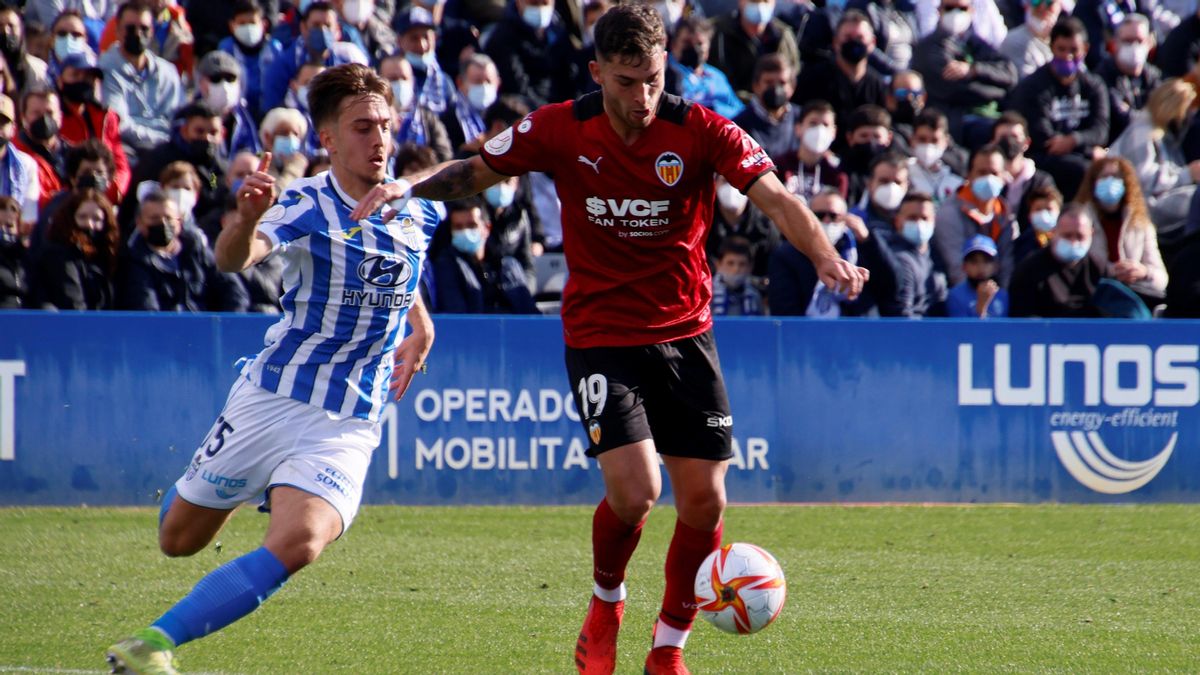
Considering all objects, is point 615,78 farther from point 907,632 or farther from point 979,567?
point 979,567

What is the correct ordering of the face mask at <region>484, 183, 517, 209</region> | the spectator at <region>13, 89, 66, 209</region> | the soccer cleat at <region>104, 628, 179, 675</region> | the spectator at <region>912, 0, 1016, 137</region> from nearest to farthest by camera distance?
the soccer cleat at <region>104, 628, 179, 675</region> → the face mask at <region>484, 183, 517, 209</region> → the spectator at <region>13, 89, 66, 209</region> → the spectator at <region>912, 0, 1016, 137</region>

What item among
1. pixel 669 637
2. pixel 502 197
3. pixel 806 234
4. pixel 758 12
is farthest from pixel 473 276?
pixel 806 234

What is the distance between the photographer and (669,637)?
577cm

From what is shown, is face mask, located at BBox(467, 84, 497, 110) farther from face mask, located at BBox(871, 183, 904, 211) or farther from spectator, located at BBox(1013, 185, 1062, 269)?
spectator, located at BBox(1013, 185, 1062, 269)

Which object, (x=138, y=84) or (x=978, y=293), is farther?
(x=138, y=84)

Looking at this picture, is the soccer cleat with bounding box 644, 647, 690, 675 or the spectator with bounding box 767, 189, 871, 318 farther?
the spectator with bounding box 767, 189, 871, 318

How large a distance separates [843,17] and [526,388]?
547cm

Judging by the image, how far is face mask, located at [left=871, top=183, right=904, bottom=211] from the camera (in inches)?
483

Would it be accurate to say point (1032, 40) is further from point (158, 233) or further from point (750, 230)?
point (158, 233)

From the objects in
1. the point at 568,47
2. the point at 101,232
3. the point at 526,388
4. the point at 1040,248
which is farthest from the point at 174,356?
the point at 1040,248

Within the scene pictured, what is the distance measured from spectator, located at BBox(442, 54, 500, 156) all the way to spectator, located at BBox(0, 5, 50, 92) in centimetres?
342

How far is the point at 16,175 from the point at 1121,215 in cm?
869

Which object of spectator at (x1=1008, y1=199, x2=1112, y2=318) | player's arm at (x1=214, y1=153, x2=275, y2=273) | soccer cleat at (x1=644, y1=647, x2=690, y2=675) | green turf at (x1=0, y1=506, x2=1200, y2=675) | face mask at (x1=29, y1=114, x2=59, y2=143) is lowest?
green turf at (x1=0, y1=506, x2=1200, y2=675)

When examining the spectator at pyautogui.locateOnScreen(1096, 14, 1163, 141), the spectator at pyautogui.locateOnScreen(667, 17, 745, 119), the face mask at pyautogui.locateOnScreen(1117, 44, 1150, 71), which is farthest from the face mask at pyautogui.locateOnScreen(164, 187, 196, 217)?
the face mask at pyautogui.locateOnScreen(1117, 44, 1150, 71)
